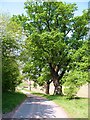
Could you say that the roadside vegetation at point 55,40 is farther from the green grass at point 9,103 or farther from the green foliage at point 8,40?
the green foliage at point 8,40

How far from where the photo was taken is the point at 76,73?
81.5ft

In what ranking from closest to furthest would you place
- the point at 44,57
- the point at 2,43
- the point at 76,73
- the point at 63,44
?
1. the point at 2,43
2. the point at 76,73
3. the point at 63,44
4. the point at 44,57

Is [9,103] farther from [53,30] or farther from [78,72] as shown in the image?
[53,30]

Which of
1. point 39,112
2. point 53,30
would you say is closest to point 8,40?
point 39,112

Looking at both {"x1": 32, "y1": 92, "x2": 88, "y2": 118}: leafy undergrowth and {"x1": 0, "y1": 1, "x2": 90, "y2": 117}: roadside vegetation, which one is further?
{"x1": 0, "y1": 1, "x2": 90, "y2": 117}: roadside vegetation

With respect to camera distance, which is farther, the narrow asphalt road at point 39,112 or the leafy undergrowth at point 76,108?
the narrow asphalt road at point 39,112

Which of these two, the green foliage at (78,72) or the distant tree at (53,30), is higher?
the distant tree at (53,30)

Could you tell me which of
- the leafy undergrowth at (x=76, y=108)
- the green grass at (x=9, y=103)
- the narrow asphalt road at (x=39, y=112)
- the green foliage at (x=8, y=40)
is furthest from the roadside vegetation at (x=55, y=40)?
the narrow asphalt road at (x=39, y=112)

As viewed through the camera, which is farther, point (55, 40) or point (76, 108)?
point (55, 40)

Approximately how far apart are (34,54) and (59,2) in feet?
20.6

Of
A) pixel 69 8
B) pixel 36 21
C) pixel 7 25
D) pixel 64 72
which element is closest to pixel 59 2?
pixel 69 8

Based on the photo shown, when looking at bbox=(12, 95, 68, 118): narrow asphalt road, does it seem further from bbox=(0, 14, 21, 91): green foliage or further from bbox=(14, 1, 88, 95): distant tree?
bbox=(14, 1, 88, 95): distant tree

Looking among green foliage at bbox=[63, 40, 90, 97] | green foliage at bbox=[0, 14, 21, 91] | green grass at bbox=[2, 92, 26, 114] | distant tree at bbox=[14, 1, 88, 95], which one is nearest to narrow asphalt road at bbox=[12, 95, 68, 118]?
A: green grass at bbox=[2, 92, 26, 114]

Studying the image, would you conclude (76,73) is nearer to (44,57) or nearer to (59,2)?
(44,57)
